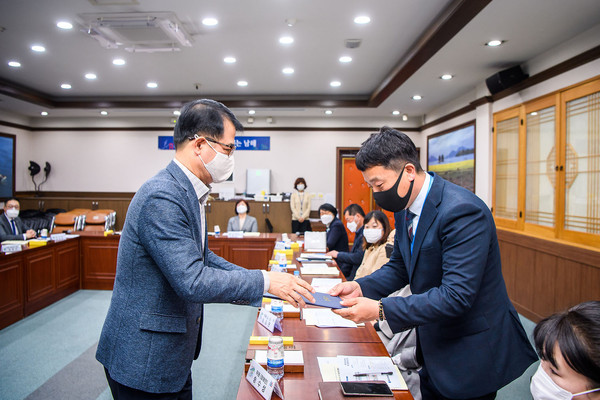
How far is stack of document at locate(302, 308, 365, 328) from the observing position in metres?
2.04

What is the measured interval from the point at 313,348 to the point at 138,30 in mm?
4223

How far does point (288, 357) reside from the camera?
1589 millimetres

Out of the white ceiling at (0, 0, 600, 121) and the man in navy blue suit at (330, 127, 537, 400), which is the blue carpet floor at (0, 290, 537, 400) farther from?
the white ceiling at (0, 0, 600, 121)

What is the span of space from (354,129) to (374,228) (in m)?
6.27

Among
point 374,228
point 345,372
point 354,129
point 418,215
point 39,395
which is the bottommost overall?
point 39,395

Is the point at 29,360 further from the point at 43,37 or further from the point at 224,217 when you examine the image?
the point at 224,217

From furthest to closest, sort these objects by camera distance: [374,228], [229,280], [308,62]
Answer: [308,62], [374,228], [229,280]

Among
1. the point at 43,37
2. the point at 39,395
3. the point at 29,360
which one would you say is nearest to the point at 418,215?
the point at 39,395

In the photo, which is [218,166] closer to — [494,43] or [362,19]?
[362,19]

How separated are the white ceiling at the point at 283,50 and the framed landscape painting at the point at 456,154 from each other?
682 millimetres

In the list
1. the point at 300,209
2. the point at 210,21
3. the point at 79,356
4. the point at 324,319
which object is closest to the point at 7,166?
the point at 300,209

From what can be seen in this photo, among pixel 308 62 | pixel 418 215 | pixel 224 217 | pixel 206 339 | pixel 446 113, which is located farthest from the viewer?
pixel 224 217

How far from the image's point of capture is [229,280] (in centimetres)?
121

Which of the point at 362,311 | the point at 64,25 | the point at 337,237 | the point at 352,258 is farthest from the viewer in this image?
the point at 337,237
